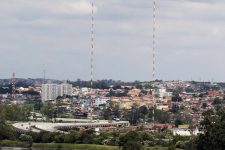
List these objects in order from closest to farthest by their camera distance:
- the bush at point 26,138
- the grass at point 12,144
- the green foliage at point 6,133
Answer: the grass at point 12,144
the bush at point 26,138
the green foliage at point 6,133

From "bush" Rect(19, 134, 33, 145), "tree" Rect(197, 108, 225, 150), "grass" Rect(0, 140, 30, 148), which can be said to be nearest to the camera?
"tree" Rect(197, 108, 225, 150)

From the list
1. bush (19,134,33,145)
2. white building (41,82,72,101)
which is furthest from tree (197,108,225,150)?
white building (41,82,72,101)

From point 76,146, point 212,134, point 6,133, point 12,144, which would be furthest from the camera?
point 6,133

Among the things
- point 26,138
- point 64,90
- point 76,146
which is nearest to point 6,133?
point 26,138

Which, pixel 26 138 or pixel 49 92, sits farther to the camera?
pixel 49 92

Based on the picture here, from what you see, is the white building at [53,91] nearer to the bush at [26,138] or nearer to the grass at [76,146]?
the bush at [26,138]

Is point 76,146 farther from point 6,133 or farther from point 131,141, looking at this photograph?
point 6,133

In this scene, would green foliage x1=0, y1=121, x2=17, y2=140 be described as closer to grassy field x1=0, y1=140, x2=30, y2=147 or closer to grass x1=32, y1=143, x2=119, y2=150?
grassy field x1=0, y1=140, x2=30, y2=147

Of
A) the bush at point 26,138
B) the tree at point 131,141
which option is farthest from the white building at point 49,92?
the tree at point 131,141

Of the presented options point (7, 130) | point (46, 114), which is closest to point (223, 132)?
point (7, 130)

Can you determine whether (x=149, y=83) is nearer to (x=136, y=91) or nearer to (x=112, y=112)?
(x=136, y=91)
